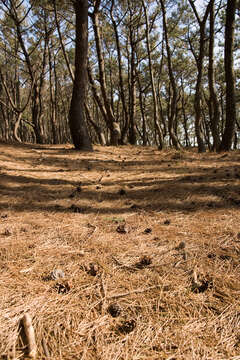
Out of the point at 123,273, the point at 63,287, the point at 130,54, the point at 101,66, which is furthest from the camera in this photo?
the point at 130,54

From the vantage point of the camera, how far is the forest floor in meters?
0.95

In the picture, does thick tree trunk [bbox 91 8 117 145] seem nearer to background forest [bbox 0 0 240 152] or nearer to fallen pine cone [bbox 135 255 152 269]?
background forest [bbox 0 0 240 152]

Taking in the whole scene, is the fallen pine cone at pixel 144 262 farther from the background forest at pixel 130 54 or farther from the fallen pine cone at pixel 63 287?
the background forest at pixel 130 54

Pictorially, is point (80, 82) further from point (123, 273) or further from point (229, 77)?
point (123, 273)

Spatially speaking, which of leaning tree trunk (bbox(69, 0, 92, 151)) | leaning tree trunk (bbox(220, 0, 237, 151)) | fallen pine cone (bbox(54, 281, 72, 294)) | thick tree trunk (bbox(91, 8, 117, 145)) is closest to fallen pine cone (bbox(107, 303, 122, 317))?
fallen pine cone (bbox(54, 281, 72, 294))

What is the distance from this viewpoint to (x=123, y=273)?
1.40 meters

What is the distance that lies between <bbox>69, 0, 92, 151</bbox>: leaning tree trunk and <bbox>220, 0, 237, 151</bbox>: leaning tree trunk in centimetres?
377

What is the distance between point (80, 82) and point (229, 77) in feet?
13.5

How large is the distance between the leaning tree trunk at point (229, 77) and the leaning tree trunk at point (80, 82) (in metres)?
3.77

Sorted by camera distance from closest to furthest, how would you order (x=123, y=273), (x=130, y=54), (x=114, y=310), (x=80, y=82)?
(x=114, y=310) → (x=123, y=273) → (x=80, y=82) → (x=130, y=54)

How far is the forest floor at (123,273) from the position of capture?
0.95m

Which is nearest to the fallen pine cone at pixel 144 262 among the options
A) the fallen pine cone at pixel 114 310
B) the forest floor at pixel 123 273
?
the forest floor at pixel 123 273

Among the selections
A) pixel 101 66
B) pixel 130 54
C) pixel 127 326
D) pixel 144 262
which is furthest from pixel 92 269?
pixel 130 54

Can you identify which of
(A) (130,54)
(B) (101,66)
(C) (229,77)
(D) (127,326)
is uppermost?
(A) (130,54)
